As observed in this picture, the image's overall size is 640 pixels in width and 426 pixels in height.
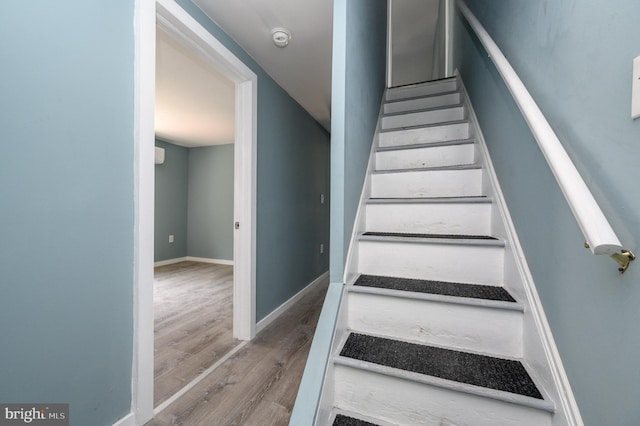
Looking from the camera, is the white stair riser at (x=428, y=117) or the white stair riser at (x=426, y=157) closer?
the white stair riser at (x=426, y=157)

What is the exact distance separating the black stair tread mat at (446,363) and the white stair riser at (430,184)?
0.88 meters

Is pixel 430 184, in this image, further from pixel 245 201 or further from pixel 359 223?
Result: pixel 245 201

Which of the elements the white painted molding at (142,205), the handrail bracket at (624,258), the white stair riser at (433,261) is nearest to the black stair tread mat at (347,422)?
the white stair riser at (433,261)

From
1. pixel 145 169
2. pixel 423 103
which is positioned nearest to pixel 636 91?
pixel 145 169

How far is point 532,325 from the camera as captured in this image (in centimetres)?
85

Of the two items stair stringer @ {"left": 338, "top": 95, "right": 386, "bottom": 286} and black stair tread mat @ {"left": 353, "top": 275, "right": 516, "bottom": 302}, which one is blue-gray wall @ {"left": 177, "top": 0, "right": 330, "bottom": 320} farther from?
black stair tread mat @ {"left": 353, "top": 275, "right": 516, "bottom": 302}

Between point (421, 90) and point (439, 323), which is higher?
point (421, 90)

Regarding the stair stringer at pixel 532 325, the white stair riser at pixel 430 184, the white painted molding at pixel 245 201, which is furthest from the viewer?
the white painted molding at pixel 245 201

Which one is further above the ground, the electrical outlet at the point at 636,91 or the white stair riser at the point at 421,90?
the white stair riser at the point at 421,90

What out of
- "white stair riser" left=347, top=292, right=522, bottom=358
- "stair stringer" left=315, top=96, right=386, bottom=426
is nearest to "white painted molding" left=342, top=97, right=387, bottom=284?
"stair stringer" left=315, top=96, right=386, bottom=426

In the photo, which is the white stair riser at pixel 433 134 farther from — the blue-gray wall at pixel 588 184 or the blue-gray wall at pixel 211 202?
the blue-gray wall at pixel 211 202

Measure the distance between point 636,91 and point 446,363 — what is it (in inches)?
34.8

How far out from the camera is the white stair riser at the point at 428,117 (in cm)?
194

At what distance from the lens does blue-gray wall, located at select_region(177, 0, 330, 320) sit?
210cm
